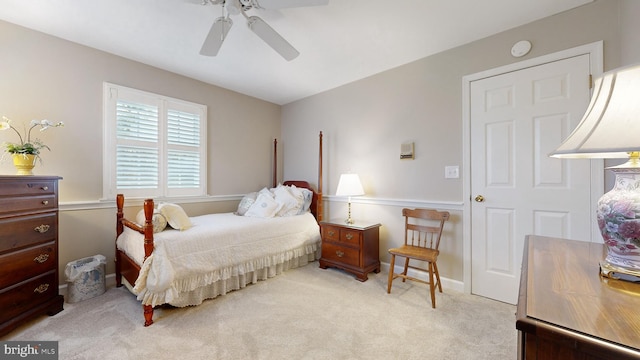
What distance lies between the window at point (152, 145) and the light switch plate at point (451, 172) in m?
3.04

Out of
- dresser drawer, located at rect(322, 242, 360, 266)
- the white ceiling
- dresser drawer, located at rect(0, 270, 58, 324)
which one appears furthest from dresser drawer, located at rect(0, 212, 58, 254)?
dresser drawer, located at rect(322, 242, 360, 266)

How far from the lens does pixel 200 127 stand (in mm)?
3494

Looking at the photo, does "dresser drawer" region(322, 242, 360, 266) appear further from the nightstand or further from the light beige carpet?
the light beige carpet

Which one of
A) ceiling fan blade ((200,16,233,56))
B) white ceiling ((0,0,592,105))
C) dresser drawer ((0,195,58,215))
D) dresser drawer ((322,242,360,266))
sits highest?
white ceiling ((0,0,592,105))

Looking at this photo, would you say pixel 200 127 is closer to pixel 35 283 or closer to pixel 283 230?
pixel 283 230

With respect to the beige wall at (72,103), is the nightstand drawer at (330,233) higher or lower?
lower

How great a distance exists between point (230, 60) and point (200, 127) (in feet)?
3.52

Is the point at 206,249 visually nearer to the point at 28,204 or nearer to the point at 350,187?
the point at 28,204

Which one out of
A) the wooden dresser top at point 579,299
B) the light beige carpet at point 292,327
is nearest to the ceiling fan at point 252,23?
the wooden dresser top at point 579,299

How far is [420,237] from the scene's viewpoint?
2.86 m

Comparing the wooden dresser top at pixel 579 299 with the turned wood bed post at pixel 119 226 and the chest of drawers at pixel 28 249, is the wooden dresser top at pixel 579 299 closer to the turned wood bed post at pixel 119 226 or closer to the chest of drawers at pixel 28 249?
the chest of drawers at pixel 28 249

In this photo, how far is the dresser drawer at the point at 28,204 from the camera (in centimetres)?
183

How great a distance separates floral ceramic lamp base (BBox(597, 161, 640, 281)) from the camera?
0.74 metres

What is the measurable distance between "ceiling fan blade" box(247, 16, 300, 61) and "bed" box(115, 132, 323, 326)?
151cm
